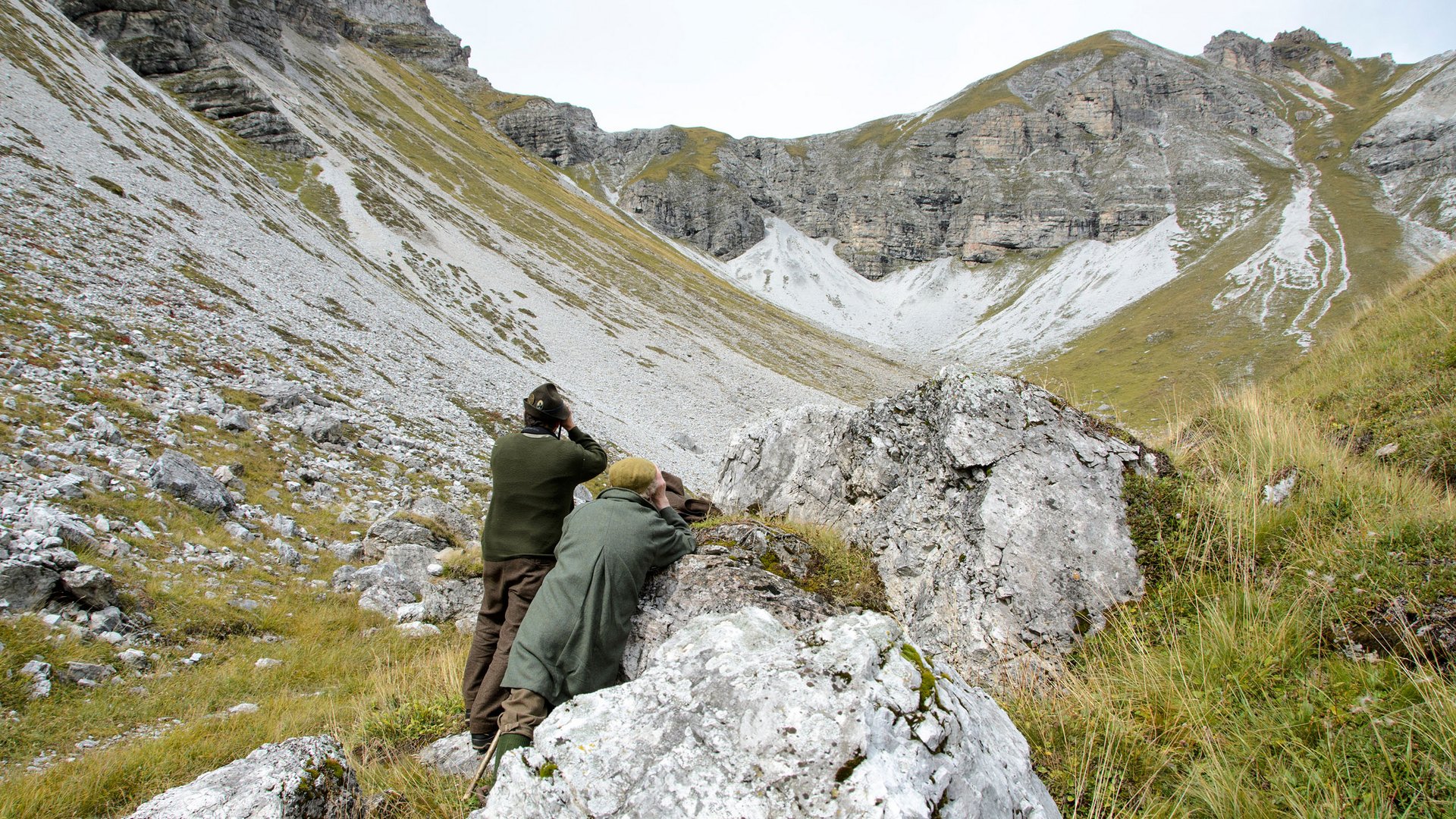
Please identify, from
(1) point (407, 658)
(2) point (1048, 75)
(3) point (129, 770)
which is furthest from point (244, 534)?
(2) point (1048, 75)

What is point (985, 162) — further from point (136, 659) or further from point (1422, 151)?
point (136, 659)

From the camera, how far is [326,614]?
9359 millimetres

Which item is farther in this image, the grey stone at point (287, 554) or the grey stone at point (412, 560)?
the grey stone at point (412, 560)

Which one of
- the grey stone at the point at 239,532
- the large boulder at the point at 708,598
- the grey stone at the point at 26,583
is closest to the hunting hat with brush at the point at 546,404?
the large boulder at the point at 708,598

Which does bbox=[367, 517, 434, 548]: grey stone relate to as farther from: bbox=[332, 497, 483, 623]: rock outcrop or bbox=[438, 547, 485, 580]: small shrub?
bbox=[438, 547, 485, 580]: small shrub

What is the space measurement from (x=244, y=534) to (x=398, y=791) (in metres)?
8.81

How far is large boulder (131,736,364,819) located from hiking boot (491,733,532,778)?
880 mm

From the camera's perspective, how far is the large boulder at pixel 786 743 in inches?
112

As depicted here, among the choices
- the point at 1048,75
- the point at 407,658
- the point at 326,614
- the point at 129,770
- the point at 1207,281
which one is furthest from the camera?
the point at 1048,75

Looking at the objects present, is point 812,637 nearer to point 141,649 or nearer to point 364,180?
point 141,649

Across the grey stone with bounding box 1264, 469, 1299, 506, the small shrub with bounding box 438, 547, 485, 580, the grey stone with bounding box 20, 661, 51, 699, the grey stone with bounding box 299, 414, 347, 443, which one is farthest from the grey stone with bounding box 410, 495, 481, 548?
the grey stone with bounding box 1264, 469, 1299, 506

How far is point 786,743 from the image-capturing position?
2984mm

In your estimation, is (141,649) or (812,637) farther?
(141,649)

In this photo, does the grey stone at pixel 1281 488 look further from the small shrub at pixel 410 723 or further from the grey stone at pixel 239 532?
the grey stone at pixel 239 532
